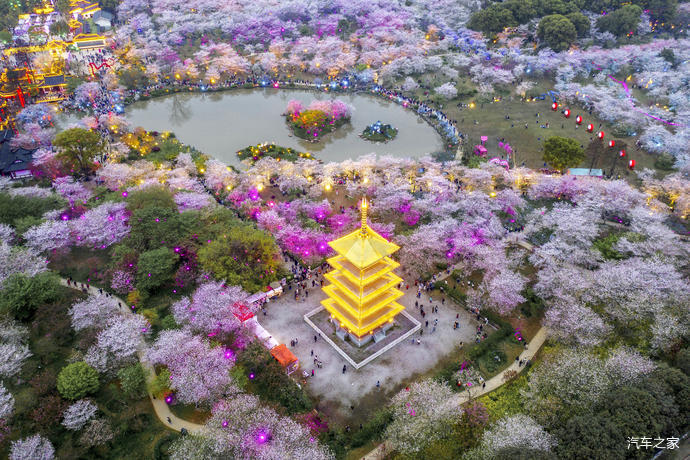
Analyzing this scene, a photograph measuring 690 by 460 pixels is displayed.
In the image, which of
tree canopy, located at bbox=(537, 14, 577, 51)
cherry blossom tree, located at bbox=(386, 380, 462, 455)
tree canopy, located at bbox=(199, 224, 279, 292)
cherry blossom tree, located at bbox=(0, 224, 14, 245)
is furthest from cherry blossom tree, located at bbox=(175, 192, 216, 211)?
tree canopy, located at bbox=(537, 14, 577, 51)

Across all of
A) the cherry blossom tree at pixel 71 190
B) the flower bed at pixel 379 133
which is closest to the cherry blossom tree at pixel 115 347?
the cherry blossom tree at pixel 71 190

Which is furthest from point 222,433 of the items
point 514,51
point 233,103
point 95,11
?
point 95,11

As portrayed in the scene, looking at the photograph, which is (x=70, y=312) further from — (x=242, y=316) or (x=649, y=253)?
(x=649, y=253)

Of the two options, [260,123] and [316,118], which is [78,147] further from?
[316,118]

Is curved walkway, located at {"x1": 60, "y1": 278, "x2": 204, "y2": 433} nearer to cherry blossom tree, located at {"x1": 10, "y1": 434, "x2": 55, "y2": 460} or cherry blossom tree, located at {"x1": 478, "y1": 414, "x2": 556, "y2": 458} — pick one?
cherry blossom tree, located at {"x1": 10, "y1": 434, "x2": 55, "y2": 460}

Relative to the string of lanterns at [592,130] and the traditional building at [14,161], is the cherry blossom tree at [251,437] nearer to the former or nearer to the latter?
the traditional building at [14,161]

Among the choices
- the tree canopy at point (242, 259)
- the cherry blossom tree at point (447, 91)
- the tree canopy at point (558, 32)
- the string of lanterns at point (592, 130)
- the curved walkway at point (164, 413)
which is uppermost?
the tree canopy at point (558, 32)

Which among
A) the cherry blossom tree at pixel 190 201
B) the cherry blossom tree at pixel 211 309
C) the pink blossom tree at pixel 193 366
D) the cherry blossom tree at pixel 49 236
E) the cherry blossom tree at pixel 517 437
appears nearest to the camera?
the cherry blossom tree at pixel 517 437

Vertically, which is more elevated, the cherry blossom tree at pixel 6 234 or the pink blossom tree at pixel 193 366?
the cherry blossom tree at pixel 6 234
